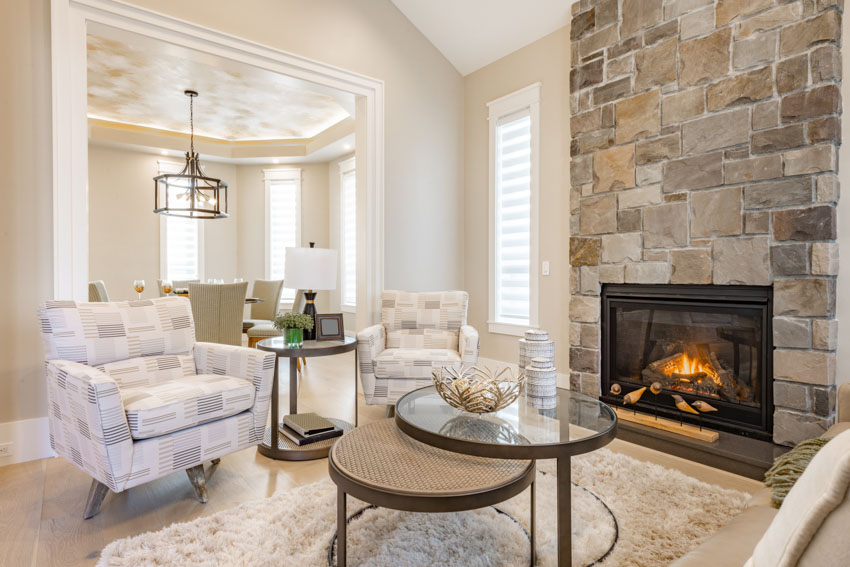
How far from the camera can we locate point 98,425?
5.81ft

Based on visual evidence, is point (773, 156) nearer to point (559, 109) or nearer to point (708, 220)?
point (708, 220)

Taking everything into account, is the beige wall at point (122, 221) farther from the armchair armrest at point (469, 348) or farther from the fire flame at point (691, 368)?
the fire flame at point (691, 368)

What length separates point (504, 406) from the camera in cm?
178

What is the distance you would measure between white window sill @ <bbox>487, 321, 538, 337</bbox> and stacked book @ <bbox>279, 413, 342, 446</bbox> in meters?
1.92

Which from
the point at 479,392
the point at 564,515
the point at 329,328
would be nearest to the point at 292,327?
the point at 329,328

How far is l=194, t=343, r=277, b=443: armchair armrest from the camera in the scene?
2285mm

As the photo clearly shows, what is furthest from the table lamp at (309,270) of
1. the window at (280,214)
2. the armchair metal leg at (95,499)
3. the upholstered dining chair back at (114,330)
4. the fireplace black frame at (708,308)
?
the window at (280,214)

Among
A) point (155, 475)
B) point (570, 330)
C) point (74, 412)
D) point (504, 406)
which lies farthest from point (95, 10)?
point (570, 330)

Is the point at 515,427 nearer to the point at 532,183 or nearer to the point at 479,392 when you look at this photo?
the point at 479,392

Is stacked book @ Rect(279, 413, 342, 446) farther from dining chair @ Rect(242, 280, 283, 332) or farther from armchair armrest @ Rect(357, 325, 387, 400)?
dining chair @ Rect(242, 280, 283, 332)

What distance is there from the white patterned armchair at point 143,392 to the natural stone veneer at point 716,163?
238 centimetres

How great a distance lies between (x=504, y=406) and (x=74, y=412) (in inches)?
66.2

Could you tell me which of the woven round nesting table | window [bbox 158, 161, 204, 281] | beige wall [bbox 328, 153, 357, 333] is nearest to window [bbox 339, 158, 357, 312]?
beige wall [bbox 328, 153, 357, 333]

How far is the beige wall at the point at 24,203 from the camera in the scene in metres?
2.54
